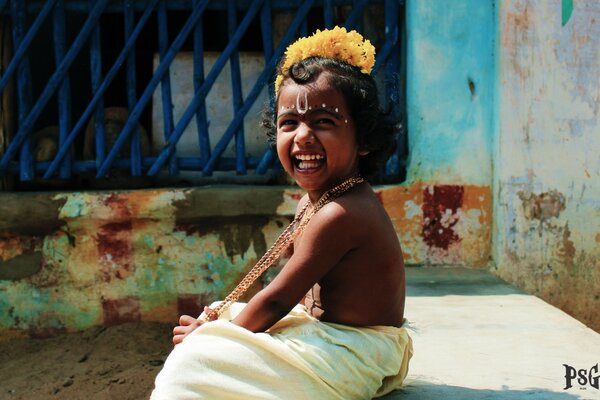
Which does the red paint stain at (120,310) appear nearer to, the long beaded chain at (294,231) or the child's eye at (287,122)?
the long beaded chain at (294,231)

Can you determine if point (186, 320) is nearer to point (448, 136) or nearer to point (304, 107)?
point (304, 107)

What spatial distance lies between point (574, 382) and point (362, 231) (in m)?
0.87

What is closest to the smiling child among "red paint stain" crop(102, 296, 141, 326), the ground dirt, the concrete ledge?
the concrete ledge

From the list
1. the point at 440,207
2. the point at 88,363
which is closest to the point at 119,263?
the point at 88,363

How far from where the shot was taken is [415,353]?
2689mm

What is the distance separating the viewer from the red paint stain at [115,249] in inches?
162

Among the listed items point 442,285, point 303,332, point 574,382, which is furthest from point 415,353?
point 442,285

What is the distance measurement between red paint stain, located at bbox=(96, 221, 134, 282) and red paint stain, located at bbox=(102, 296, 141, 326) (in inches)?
5.4

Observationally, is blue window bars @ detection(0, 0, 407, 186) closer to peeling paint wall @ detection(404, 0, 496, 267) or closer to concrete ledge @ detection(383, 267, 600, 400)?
peeling paint wall @ detection(404, 0, 496, 267)

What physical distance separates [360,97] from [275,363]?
763 millimetres

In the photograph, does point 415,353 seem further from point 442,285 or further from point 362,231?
point 442,285

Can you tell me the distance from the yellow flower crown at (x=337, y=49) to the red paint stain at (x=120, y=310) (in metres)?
2.37

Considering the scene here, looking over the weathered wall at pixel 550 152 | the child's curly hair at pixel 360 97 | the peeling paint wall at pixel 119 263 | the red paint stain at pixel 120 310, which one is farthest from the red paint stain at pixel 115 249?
the child's curly hair at pixel 360 97

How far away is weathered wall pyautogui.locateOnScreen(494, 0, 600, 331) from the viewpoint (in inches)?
152
